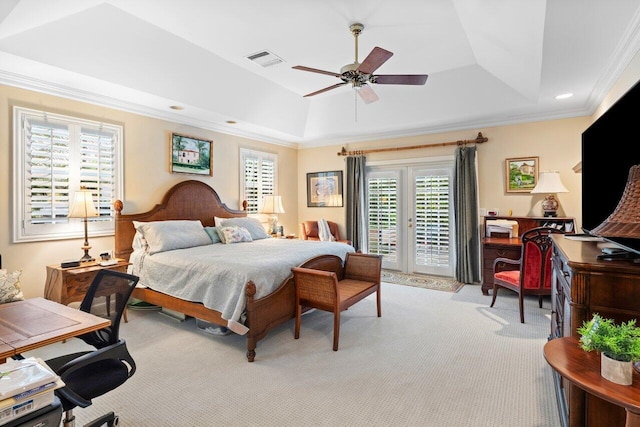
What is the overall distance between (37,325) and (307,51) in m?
3.78

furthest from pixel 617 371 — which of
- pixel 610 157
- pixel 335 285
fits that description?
pixel 335 285

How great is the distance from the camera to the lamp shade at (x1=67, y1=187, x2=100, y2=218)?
11.9 feet

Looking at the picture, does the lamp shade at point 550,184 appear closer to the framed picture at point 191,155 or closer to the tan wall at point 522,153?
the tan wall at point 522,153

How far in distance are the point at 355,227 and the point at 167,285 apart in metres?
3.89

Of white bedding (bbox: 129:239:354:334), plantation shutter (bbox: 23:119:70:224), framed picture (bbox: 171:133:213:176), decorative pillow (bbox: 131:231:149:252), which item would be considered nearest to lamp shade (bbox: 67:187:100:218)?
plantation shutter (bbox: 23:119:70:224)

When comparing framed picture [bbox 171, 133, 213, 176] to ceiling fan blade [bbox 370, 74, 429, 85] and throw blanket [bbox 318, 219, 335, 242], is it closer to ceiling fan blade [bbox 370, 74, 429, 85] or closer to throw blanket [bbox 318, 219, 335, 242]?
throw blanket [bbox 318, 219, 335, 242]

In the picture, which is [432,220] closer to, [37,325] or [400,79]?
[400,79]

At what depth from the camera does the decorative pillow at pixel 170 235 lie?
4.09 metres

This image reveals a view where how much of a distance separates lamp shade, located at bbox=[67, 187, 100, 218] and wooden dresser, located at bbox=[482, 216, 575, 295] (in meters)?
5.17

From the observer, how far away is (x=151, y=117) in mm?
4734

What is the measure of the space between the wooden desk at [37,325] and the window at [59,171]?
2030 millimetres

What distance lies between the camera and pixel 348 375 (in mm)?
2654

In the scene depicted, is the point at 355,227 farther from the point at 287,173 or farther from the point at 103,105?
the point at 103,105

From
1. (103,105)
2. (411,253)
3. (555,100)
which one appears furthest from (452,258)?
(103,105)
